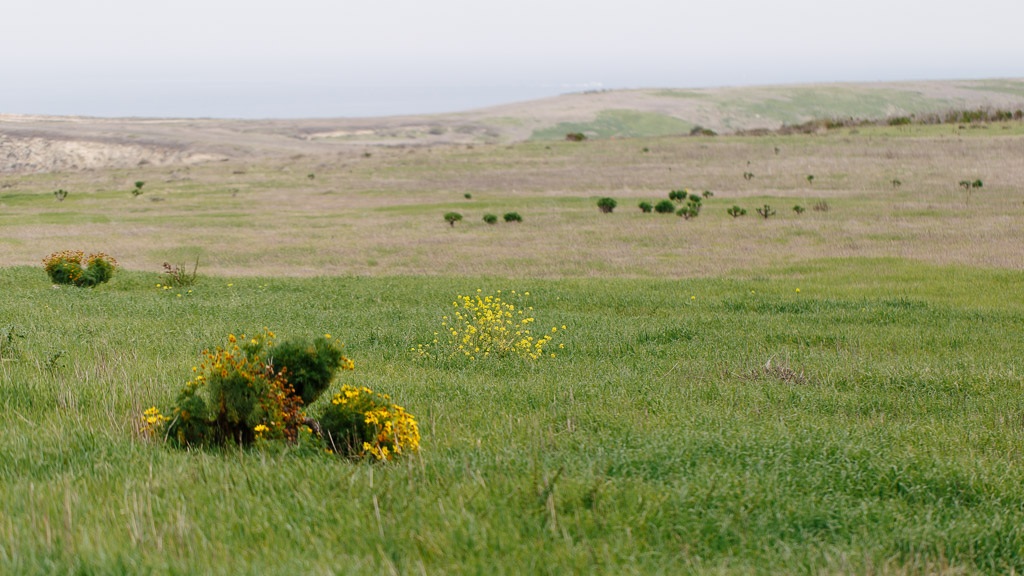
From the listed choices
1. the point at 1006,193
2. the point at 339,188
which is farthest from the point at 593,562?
the point at 339,188

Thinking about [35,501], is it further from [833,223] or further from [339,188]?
[339,188]

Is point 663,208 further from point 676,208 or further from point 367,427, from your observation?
point 367,427

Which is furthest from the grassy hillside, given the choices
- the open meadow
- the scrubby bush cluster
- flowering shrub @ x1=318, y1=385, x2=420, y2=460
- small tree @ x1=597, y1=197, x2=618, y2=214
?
flowering shrub @ x1=318, y1=385, x2=420, y2=460

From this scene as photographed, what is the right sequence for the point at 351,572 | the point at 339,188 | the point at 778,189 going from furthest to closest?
the point at 339,188, the point at 778,189, the point at 351,572

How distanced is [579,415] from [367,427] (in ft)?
6.62

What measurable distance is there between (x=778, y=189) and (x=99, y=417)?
139 feet

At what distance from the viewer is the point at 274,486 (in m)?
5.24

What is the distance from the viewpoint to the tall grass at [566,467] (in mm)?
4379

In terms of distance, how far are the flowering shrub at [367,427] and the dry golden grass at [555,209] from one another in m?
16.4

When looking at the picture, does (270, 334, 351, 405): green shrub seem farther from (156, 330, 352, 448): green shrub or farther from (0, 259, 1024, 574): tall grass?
(0, 259, 1024, 574): tall grass

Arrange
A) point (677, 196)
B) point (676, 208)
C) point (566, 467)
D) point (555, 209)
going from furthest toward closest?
point (555, 209) < point (677, 196) < point (676, 208) < point (566, 467)

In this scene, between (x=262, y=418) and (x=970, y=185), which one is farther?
(x=970, y=185)

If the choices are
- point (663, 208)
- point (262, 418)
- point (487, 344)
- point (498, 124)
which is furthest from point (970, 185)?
point (498, 124)

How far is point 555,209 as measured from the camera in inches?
1559
